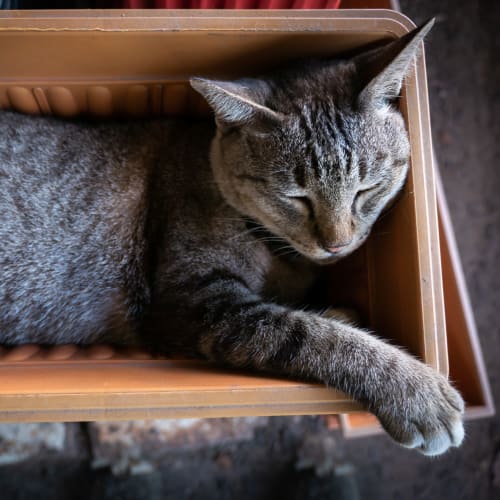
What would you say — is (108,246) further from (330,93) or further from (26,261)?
(330,93)

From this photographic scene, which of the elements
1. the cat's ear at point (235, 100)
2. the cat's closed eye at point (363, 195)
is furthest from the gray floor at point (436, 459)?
the cat's ear at point (235, 100)

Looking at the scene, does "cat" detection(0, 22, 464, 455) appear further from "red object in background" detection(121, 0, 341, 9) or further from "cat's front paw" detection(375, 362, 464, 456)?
"red object in background" detection(121, 0, 341, 9)

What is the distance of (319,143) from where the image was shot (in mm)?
1023

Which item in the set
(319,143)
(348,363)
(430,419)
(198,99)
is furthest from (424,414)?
(198,99)

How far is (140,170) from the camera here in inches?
49.8

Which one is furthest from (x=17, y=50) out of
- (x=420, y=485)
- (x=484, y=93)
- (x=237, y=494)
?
(x=420, y=485)

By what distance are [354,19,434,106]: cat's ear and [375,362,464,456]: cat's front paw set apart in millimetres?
504

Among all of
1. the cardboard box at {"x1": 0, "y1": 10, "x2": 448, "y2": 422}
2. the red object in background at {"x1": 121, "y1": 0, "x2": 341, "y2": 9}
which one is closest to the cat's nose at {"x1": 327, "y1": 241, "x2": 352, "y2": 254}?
the cardboard box at {"x1": 0, "y1": 10, "x2": 448, "y2": 422}

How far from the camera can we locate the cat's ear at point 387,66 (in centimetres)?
94

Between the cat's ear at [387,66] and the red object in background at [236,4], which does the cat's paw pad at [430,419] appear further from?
the red object in background at [236,4]

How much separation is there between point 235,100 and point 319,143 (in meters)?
0.18

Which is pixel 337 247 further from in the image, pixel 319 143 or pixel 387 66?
pixel 387 66

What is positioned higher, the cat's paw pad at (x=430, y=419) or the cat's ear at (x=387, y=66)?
the cat's ear at (x=387, y=66)

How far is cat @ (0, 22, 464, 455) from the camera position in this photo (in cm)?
100
